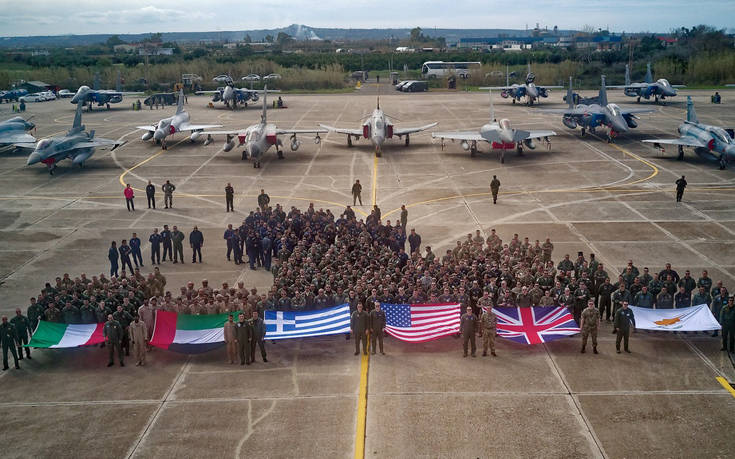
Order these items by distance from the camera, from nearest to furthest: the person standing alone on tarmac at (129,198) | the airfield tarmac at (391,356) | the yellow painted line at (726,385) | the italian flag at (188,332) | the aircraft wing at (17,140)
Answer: the airfield tarmac at (391,356) → the yellow painted line at (726,385) → the italian flag at (188,332) → the person standing alone on tarmac at (129,198) → the aircraft wing at (17,140)

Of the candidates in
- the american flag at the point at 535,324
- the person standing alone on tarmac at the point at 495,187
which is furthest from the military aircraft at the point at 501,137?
the american flag at the point at 535,324

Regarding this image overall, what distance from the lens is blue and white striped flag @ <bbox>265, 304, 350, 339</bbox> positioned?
44.4 feet

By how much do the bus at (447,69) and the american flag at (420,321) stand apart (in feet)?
259

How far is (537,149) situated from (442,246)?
1887cm

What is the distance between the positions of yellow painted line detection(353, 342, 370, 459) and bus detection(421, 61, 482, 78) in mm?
80255

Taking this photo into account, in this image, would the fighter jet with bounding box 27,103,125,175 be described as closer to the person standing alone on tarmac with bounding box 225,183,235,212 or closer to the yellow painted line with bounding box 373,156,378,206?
the person standing alone on tarmac with bounding box 225,183,235,212

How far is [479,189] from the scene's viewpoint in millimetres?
28578

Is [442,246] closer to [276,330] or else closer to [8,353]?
[276,330]

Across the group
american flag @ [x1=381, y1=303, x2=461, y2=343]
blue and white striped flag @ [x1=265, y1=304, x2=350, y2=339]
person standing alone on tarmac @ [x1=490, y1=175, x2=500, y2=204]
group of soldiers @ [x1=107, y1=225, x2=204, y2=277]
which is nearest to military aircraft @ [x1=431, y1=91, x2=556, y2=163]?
person standing alone on tarmac @ [x1=490, y1=175, x2=500, y2=204]

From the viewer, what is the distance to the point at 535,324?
13.9 metres

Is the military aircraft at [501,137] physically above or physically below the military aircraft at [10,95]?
below

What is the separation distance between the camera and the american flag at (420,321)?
1350cm

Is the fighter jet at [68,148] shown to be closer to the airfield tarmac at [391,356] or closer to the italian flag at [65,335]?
the airfield tarmac at [391,356]

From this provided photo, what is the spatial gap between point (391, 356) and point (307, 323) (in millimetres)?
1996
